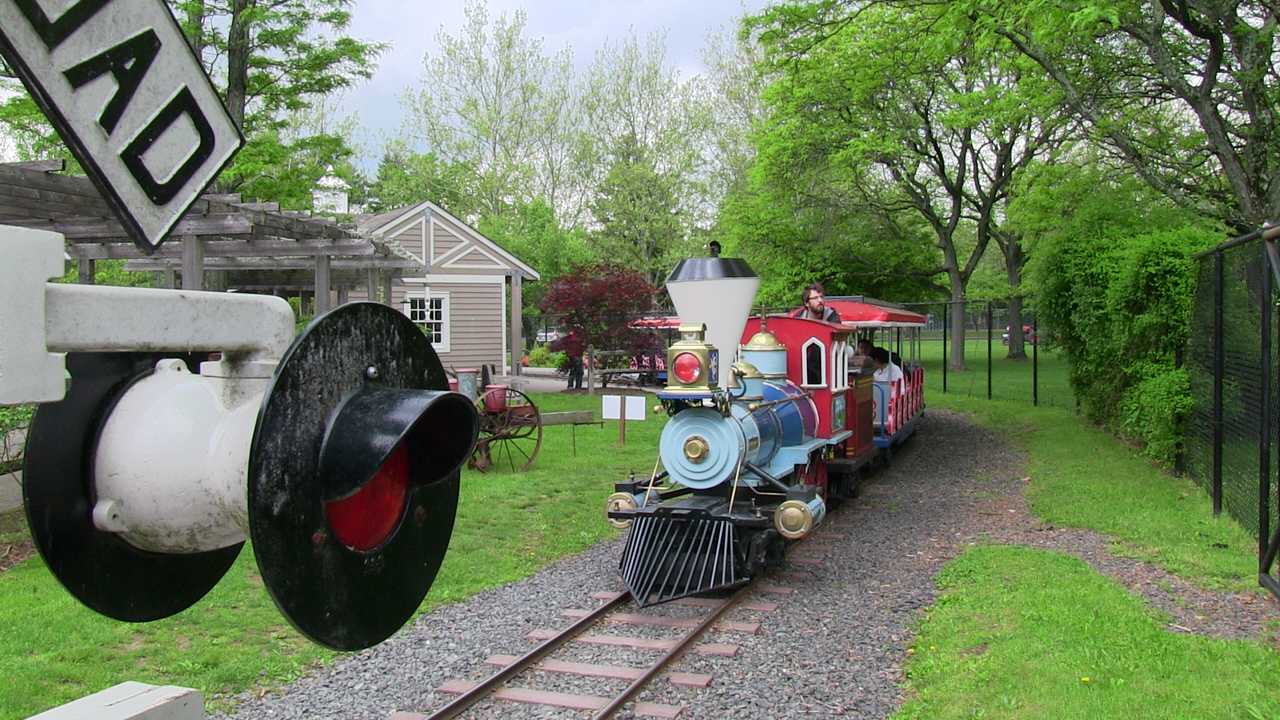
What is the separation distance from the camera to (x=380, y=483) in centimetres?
105

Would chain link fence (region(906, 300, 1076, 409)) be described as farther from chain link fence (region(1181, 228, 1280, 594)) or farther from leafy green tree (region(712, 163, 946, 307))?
chain link fence (region(1181, 228, 1280, 594))

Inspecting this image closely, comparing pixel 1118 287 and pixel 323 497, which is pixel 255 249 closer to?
pixel 1118 287

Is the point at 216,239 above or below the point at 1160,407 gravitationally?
above

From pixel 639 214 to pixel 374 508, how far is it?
40.9 m

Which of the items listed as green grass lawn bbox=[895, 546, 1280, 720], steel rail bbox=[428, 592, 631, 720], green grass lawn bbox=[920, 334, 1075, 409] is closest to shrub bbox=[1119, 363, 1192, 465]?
green grass lawn bbox=[895, 546, 1280, 720]

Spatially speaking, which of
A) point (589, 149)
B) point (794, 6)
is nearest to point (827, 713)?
point (794, 6)

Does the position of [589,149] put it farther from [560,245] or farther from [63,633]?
[63,633]

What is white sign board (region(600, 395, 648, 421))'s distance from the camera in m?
12.6

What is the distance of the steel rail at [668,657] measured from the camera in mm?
5129

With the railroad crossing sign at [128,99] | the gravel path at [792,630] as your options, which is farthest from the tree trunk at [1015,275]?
the railroad crossing sign at [128,99]

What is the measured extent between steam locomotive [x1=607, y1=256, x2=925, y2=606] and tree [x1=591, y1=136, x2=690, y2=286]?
1249 inches

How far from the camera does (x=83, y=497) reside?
3.29 ft

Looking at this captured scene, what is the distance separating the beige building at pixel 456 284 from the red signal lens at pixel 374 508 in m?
24.6

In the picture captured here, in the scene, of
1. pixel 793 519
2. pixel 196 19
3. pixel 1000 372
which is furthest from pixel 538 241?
pixel 793 519
